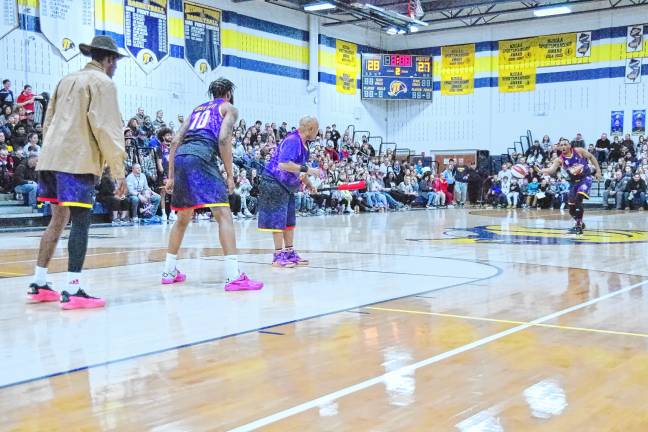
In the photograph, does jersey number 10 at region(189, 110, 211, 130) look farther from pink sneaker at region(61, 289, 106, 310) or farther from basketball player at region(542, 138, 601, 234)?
basketball player at region(542, 138, 601, 234)

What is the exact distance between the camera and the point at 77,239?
4664 mm

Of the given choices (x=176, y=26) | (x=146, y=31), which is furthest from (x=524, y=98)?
(x=146, y=31)

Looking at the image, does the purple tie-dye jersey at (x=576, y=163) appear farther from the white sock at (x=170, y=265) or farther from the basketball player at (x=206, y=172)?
the white sock at (x=170, y=265)

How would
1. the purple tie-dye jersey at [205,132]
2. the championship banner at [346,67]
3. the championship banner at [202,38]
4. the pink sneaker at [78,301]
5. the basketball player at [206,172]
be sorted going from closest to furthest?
the pink sneaker at [78,301] < the basketball player at [206,172] < the purple tie-dye jersey at [205,132] < the championship banner at [202,38] < the championship banner at [346,67]

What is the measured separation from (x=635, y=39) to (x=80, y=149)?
26.8 meters

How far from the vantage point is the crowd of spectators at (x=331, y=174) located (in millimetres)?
14711

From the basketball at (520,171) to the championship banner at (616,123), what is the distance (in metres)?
4.94

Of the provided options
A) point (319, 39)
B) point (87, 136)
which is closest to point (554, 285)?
point (87, 136)

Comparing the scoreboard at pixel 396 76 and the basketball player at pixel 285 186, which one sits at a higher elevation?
the scoreboard at pixel 396 76

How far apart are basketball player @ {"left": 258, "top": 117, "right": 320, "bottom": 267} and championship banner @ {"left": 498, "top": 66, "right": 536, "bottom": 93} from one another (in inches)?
950

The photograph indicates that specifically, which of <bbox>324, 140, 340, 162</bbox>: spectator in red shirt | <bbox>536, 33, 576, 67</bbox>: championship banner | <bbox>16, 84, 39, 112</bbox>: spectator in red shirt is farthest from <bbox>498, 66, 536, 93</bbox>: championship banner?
<bbox>16, 84, 39, 112</bbox>: spectator in red shirt

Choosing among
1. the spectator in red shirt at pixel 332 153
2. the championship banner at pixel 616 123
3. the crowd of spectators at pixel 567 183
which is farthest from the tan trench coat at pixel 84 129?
the championship banner at pixel 616 123

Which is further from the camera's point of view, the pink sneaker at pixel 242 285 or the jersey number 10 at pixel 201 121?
the jersey number 10 at pixel 201 121

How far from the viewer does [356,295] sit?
5223mm
